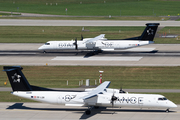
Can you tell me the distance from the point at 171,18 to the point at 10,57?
77.8 m

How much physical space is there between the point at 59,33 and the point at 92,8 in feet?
218

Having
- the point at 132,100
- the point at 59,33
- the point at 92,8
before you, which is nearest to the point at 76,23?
the point at 59,33

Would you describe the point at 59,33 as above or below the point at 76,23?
below

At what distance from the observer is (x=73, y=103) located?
122 feet

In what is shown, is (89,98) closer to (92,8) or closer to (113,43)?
(113,43)

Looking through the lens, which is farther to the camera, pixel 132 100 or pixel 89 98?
pixel 132 100

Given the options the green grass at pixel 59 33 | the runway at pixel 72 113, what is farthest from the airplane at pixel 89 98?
the green grass at pixel 59 33

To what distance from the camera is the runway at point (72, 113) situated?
3584 cm

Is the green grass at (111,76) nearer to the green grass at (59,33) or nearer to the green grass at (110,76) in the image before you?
the green grass at (110,76)

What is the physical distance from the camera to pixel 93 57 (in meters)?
68.1

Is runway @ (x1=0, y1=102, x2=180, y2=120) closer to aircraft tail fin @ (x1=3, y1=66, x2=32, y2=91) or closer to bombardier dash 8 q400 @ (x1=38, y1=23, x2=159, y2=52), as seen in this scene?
aircraft tail fin @ (x1=3, y1=66, x2=32, y2=91)

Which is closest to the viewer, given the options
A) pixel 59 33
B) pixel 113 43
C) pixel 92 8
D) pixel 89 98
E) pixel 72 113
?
pixel 89 98

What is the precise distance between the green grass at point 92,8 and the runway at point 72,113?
10381 centimetres

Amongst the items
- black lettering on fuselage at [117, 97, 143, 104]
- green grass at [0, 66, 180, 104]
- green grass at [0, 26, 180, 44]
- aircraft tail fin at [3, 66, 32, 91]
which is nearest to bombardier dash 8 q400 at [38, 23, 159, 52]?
green grass at [0, 66, 180, 104]
